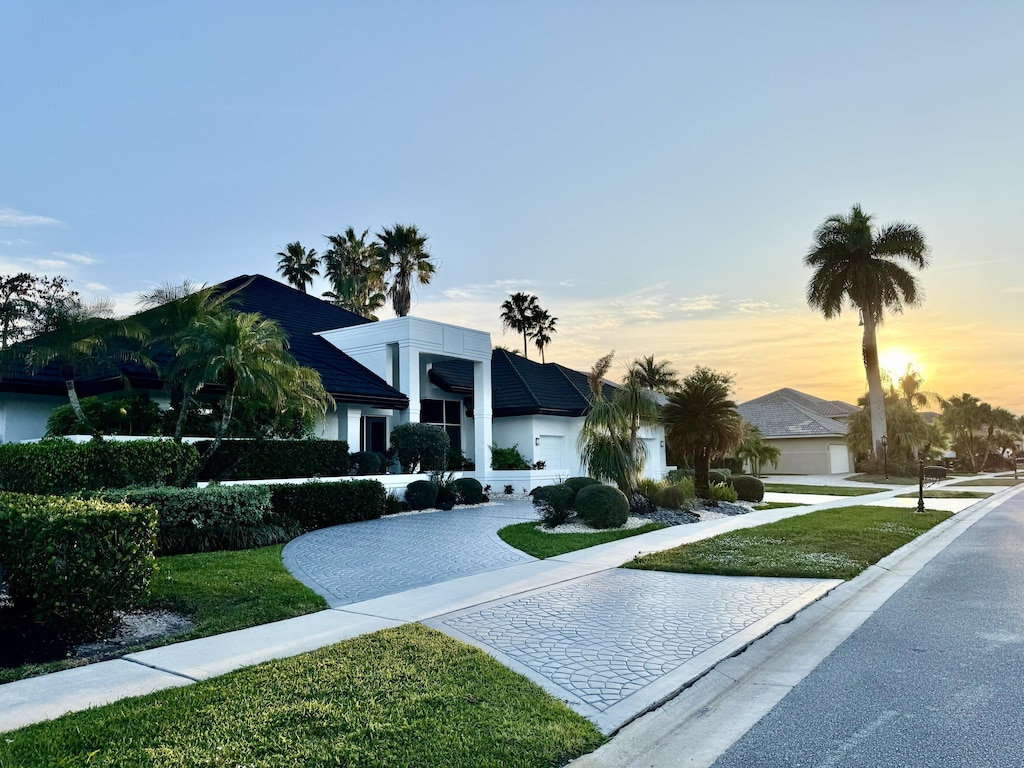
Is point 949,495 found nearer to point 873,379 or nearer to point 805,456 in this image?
point 873,379

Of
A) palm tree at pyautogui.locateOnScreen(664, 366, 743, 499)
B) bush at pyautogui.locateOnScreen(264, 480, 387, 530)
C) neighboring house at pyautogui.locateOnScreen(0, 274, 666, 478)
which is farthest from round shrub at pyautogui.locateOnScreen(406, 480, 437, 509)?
palm tree at pyautogui.locateOnScreen(664, 366, 743, 499)

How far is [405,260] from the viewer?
1543 inches

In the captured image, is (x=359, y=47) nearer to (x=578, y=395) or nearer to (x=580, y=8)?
(x=580, y=8)

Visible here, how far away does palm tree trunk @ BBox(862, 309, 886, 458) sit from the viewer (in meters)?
44.8

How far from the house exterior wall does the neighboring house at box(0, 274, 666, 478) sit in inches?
1006

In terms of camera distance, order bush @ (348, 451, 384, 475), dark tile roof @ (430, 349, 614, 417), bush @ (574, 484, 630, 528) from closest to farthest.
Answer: bush @ (574, 484, 630, 528) → bush @ (348, 451, 384, 475) → dark tile roof @ (430, 349, 614, 417)

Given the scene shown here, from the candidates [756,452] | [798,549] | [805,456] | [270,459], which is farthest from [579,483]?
[805,456]

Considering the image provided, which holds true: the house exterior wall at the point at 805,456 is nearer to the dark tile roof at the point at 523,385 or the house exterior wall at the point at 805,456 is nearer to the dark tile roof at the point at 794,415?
the dark tile roof at the point at 794,415

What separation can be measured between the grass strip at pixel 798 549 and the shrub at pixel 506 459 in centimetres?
1128

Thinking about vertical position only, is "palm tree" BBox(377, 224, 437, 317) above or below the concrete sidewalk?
above

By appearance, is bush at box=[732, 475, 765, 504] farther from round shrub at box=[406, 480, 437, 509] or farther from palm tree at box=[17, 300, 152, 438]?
palm tree at box=[17, 300, 152, 438]

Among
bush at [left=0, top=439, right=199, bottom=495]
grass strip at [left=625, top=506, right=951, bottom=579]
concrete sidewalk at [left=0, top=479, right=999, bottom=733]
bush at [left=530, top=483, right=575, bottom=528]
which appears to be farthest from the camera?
bush at [left=530, top=483, right=575, bottom=528]

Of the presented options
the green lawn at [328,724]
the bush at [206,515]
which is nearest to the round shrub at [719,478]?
the bush at [206,515]

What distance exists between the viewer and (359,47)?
47.7 feet
